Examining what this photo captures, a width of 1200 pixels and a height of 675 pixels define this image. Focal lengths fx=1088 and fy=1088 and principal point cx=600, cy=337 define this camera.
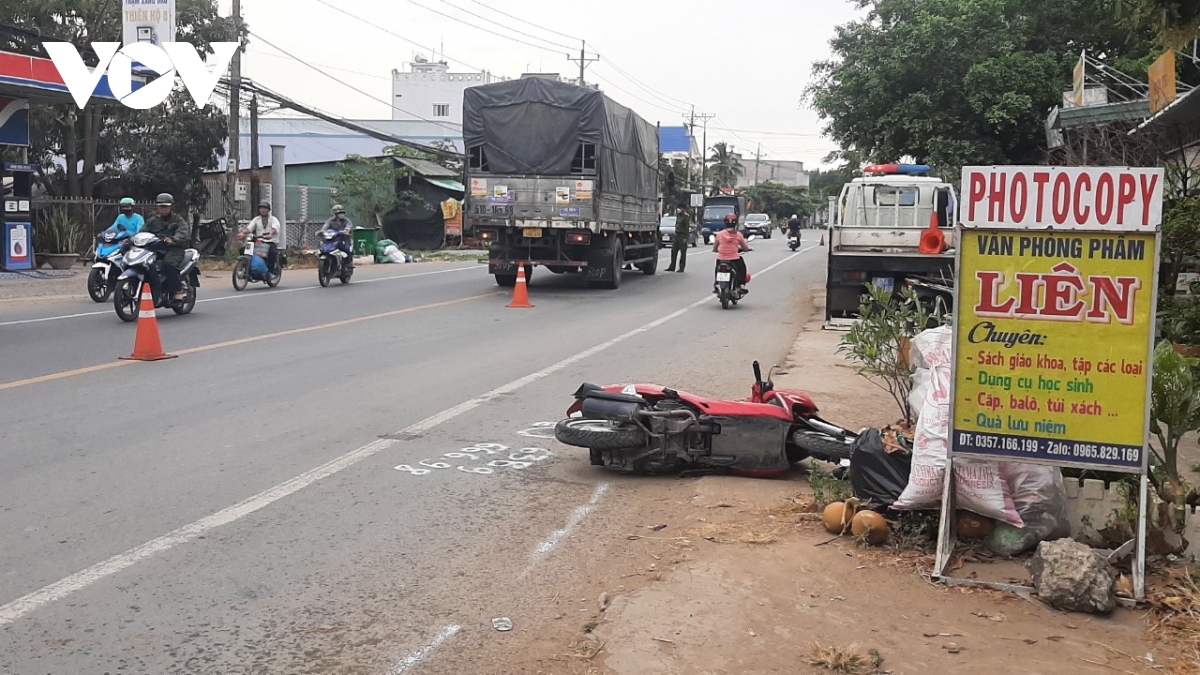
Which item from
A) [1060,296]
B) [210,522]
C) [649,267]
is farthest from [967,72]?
[210,522]

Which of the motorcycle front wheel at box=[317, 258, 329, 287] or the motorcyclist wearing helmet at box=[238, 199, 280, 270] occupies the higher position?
the motorcyclist wearing helmet at box=[238, 199, 280, 270]

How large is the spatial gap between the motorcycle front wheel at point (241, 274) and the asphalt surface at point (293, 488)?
565cm

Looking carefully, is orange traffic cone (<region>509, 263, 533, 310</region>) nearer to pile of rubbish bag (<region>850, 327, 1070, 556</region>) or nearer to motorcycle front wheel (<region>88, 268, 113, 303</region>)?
motorcycle front wheel (<region>88, 268, 113, 303</region>)

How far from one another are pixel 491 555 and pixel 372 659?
50.1 inches

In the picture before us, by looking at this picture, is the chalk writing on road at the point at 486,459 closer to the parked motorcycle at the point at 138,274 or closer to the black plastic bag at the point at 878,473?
the black plastic bag at the point at 878,473

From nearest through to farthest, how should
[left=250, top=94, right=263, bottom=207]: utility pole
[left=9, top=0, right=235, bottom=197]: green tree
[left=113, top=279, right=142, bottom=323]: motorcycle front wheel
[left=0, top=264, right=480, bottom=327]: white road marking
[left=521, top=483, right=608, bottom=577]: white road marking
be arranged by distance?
1. [left=521, top=483, right=608, bottom=577]: white road marking
2. [left=113, top=279, right=142, bottom=323]: motorcycle front wheel
3. [left=0, top=264, right=480, bottom=327]: white road marking
4. [left=250, top=94, right=263, bottom=207]: utility pole
5. [left=9, top=0, right=235, bottom=197]: green tree

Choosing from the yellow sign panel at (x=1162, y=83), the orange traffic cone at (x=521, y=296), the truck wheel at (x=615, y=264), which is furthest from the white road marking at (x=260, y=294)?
the yellow sign panel at (x=1162, y=83)

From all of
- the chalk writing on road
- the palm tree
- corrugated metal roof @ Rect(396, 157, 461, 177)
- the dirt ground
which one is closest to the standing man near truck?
corrugated metal roof @ Rect(396, 157, 461, 177)

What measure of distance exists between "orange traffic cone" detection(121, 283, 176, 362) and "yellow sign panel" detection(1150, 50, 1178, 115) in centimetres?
1209

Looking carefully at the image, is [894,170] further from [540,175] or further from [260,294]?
[260,294]

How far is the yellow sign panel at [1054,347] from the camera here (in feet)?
15.1

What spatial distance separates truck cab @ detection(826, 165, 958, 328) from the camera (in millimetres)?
14727

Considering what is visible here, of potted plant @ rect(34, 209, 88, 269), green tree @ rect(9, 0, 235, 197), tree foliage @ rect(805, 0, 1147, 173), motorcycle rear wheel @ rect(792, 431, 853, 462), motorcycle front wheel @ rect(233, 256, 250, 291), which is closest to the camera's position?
motorcycle rear wheel @ rect(792, 431, 853, 462)

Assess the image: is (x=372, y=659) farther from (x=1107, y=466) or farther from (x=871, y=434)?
(x=1107, y=466)
